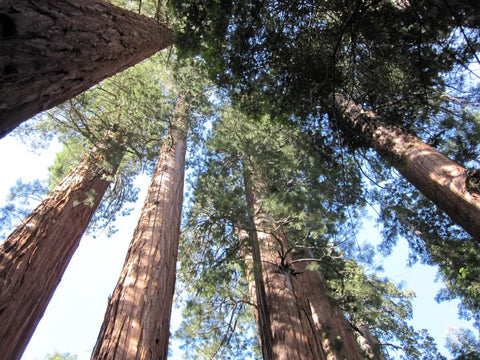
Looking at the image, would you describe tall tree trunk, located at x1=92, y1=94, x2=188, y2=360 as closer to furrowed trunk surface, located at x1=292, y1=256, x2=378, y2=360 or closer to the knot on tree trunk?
furrowed trunk surface, located at x1=292, y1=256, x2=378, y2=360

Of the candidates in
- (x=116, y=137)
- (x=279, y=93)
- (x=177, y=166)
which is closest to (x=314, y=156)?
(x=279, y=93)

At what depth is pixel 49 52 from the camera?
1.34 meters

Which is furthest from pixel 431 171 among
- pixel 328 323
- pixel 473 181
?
pixel 328 323

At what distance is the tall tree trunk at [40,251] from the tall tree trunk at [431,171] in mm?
4179

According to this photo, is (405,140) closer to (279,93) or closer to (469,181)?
(469,181)

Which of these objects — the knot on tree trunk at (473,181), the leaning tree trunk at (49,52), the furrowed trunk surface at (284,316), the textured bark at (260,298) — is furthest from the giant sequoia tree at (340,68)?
the textured bark at (260,298)

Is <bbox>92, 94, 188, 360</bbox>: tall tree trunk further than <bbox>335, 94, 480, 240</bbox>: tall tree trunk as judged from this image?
No

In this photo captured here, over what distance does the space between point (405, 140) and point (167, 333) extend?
440 centimetres

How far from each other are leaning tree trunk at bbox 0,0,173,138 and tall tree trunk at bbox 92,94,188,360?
2.01 metres

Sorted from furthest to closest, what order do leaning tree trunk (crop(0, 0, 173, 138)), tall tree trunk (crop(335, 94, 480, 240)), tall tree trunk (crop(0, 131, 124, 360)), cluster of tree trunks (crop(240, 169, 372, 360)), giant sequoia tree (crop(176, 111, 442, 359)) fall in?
giant sequoia tree (crop(176, 111, 442, 359)), cluster of tree trunks (crop(240, 169, 372, 360)), tall tree trunk (crop(335, 94, 480, 240)), tall tree trunk (crop(0, 131, 124, 360)), leaning tree trunk (crop(0, 0, 173, 138))

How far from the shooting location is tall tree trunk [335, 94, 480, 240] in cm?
344

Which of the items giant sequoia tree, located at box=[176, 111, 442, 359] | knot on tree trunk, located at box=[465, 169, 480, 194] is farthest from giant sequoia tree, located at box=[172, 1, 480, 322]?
giant sequoia tree, located at box=[176, 111, 442, 359]

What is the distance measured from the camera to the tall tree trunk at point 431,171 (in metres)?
3.44

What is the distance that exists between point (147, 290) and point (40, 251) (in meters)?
1.88
